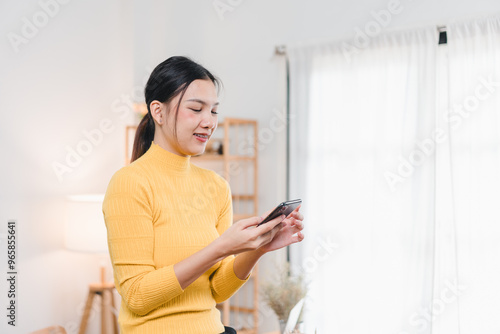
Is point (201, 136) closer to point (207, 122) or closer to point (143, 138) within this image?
point (207, 122)

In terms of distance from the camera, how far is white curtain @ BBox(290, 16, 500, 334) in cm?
249

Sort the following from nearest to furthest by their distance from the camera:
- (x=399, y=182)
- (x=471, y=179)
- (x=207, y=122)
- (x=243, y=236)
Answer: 1. (x=243, y=236)
2. (x=207, y=122)
3. (x=471, y=179)
4. (x=399, y=182)

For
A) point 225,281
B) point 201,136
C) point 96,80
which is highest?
point 96,80


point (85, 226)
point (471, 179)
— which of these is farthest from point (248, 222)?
point (85, 226)

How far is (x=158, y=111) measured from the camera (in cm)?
117

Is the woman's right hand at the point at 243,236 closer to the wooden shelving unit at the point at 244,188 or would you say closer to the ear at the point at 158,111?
the ear at the point at 158,111

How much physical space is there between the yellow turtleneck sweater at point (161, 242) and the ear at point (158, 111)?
64 millimetres

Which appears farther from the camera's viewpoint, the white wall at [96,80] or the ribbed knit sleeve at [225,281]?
the white wall at [96,80]

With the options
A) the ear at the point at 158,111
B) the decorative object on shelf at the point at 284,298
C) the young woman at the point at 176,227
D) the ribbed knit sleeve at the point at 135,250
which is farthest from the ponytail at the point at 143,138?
the decorative object on shelf at the point at 284,298

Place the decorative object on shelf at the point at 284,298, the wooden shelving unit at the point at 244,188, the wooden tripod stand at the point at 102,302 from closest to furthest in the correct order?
the decorative object on shelf at the point at 284,298 → the wooden tripod stand at the point at 102,302 → the wooden shelving unit at the point at 244,188

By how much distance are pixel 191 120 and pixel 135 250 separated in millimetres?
298

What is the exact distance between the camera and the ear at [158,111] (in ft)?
3.84

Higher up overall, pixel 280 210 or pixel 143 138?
pixel 143 138


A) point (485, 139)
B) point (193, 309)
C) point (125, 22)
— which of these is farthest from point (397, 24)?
point (193, 309)
